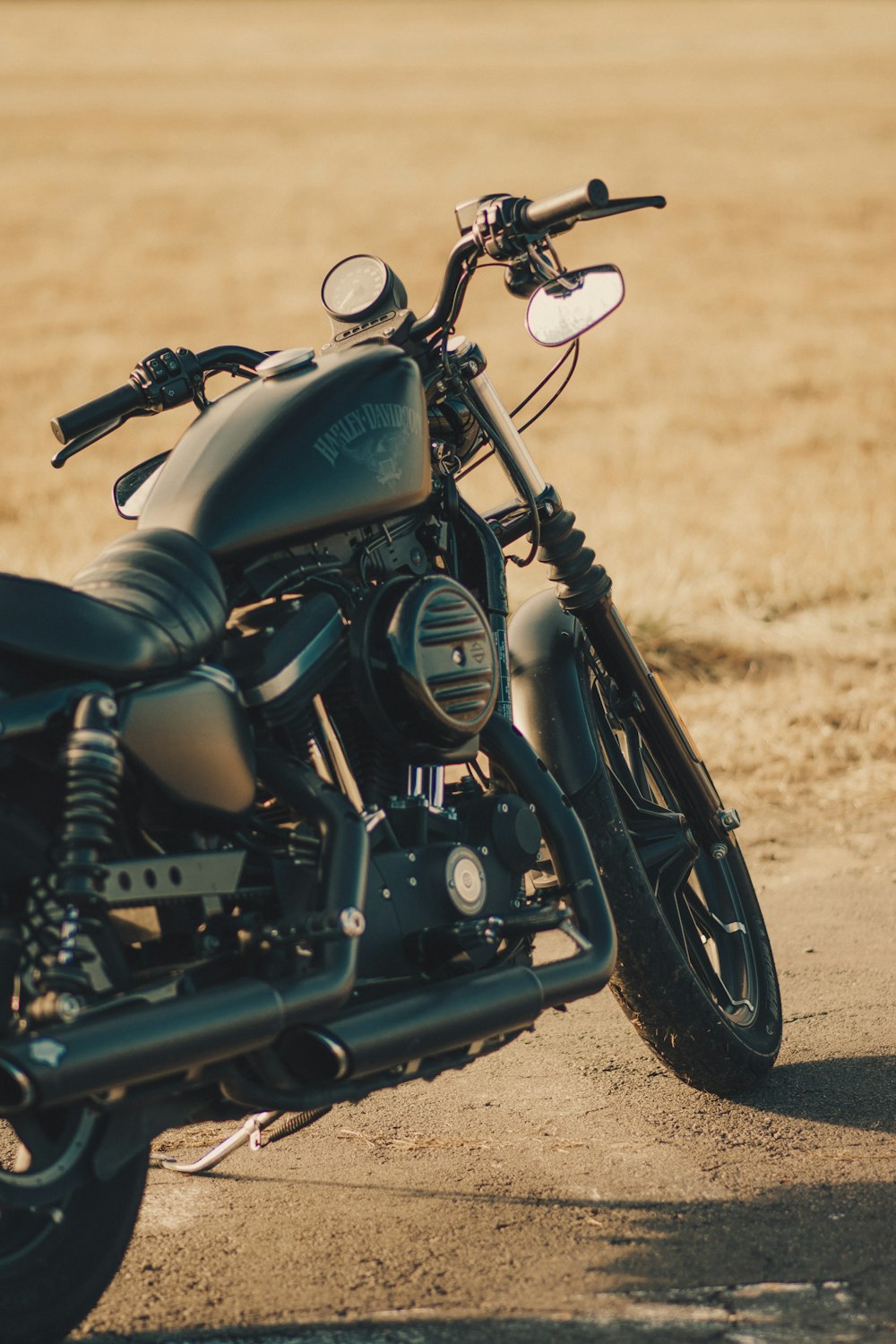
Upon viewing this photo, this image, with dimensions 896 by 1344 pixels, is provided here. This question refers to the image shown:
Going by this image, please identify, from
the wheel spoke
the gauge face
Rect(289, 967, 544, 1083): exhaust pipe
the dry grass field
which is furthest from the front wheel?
the dry grass field

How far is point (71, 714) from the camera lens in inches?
106

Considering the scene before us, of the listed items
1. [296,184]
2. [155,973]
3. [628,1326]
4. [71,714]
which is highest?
[296,184]

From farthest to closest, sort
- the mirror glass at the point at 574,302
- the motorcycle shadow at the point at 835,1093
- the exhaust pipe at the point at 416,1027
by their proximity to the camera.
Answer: the motorcycle shadow at the point at 835,1093, the mirror glass at the point at 574,302, the exhaust pipe at the point at 416,1027

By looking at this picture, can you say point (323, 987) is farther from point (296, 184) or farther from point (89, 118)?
point (89, 118)

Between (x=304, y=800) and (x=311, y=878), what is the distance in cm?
14

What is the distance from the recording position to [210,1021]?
2.70 m

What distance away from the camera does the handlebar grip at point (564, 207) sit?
344 cm

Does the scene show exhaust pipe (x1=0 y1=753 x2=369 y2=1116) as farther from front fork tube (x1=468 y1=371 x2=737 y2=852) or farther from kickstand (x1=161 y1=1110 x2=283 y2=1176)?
front fork tube (x1=468 y1=371 x2=737 y2=852)

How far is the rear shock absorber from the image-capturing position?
2.61 metres

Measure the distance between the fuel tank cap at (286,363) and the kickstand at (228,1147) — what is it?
1445 millimetres

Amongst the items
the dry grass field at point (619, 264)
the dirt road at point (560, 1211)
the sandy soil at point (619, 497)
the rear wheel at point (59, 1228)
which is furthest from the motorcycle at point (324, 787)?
the dry grass field at point (619, 264)

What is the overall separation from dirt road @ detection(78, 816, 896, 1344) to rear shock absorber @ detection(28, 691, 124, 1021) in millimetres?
740

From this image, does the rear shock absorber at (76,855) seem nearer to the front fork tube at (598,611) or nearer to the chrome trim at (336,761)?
the chrome trim at (336,761)

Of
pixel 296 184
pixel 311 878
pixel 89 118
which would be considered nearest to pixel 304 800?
pixel 311 878
